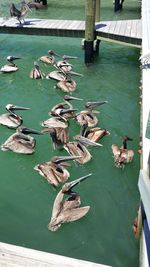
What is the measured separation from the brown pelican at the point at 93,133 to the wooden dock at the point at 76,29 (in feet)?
17.8

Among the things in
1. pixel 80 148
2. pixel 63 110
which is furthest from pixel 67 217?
pixel 63 110

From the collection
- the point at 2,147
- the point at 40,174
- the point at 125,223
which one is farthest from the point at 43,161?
the point at 125,223

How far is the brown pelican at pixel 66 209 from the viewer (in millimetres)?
6789

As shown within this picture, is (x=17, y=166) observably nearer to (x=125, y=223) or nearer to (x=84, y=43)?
(x=125, y=223)

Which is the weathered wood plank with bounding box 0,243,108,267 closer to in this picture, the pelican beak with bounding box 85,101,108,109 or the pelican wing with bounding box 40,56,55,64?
the pelican beak with bounding box 85,101,108,109

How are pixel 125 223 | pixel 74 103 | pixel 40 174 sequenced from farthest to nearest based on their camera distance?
pixel 74 103 < pixel 40 174 < pixel 125 223

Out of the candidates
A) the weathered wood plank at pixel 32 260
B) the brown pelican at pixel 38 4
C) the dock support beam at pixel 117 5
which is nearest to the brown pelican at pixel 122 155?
the weathered wood plank at pixel 32 260

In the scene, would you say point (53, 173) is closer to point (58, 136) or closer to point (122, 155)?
point (58, 136)

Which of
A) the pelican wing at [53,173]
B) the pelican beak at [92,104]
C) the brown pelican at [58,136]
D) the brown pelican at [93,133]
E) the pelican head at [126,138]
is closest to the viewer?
the pelican wing at [53,173]

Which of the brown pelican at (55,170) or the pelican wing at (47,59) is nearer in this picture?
the brown pelican at (55,170)

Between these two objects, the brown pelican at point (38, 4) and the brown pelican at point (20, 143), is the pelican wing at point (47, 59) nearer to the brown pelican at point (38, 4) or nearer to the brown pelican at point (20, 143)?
the brown pelican at point (20, 143)

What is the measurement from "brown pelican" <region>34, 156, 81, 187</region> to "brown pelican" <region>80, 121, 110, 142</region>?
1216 mm

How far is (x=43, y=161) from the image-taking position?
8.67m

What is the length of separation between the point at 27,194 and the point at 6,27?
980 centimetres
